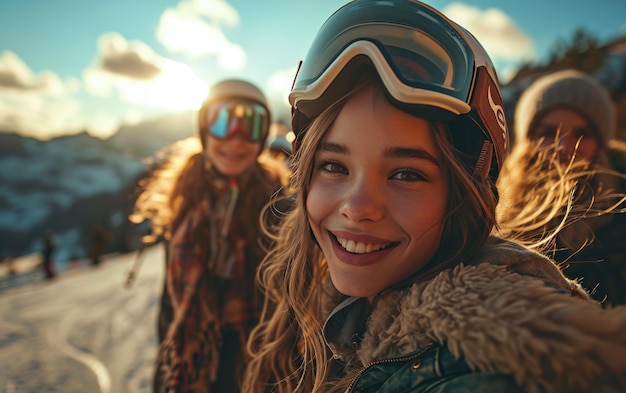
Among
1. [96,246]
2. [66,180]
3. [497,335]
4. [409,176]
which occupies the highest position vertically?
[409,176]

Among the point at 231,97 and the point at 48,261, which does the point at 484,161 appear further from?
the point at 48,261

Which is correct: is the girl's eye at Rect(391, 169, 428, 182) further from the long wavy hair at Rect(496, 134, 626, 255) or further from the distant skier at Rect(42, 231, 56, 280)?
the distant skier at Rect(42, 231, 56, 280)

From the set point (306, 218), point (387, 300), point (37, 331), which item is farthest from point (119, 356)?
point (387, 300)

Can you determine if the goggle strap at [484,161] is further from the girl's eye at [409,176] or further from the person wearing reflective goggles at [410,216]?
the girl's eye at [409,176]

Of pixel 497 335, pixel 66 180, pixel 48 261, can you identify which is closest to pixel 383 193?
pixel 497 335

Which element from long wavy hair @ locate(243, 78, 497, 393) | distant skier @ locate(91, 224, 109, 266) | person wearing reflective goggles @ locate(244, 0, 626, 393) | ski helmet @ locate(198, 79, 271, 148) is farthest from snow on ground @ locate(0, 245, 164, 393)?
distant skier @ locate(91, 224, 109, 266)

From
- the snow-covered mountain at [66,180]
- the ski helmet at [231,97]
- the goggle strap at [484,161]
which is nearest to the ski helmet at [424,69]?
the goggle strap at [484,161]

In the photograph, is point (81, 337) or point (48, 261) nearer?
point (81, 337)

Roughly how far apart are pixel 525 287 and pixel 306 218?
3.09ft

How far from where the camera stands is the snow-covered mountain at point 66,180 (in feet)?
166

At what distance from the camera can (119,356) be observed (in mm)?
5391

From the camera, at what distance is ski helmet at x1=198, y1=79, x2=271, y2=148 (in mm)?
3752

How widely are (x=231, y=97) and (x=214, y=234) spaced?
4.12 ft

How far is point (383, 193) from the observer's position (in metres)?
1.30
